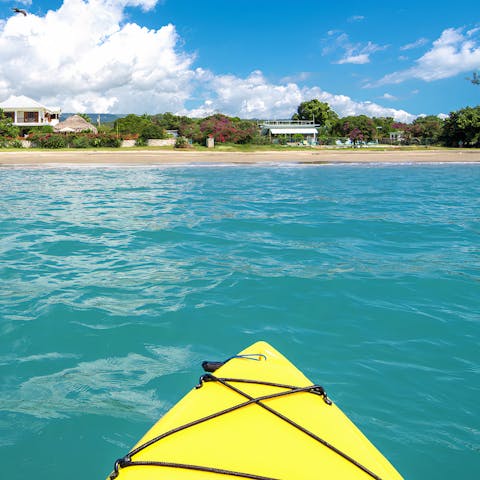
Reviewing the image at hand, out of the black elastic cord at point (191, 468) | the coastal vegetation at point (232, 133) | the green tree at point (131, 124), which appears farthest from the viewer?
the green tree at point (131, 124)

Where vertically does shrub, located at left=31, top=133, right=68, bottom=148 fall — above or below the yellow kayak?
above

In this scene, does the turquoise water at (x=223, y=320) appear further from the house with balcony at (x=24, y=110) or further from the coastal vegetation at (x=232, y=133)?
the house with balcony at (x=24, y=110)

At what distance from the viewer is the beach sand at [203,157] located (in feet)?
98.0

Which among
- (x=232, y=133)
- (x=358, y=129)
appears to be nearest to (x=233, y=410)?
(x=232, y=133)

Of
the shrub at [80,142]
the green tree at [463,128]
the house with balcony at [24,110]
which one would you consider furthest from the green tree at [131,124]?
the green tree at [463,128]

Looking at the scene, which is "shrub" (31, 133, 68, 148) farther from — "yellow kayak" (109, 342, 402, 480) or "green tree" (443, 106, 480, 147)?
"yellow kayak" (109, 342, 402, 480)

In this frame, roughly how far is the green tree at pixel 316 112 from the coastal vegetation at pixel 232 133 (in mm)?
1295

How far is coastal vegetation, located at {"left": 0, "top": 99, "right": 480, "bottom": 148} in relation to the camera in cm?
3994

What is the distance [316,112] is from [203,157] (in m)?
36.3

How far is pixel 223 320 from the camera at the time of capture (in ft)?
18.2

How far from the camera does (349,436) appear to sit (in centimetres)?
250

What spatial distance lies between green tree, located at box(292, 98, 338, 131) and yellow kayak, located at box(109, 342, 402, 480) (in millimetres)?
63856

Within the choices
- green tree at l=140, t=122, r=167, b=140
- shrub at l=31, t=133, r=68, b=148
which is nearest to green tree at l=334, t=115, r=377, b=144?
green tree at l=140, t=122, r=167, b=140

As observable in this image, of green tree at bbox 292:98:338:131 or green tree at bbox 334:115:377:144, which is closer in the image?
green tree at bbox 334:115:377:144
